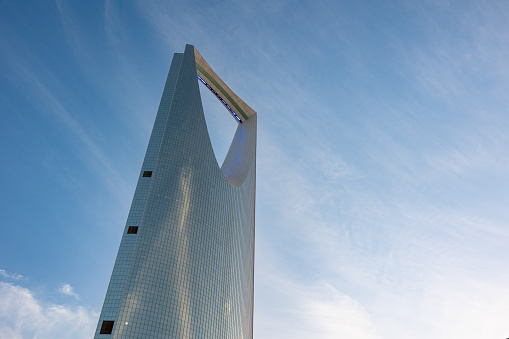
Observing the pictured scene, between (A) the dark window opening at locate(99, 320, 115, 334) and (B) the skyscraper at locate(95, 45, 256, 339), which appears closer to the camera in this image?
(A) the dark window opening at locate(99, 320, 115, 334)

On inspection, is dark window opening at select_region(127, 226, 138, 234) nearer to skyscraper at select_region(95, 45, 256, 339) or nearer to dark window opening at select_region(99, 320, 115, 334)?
skyscraper at select_region(95, 45, 256, 339)

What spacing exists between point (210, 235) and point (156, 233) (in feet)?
31.7

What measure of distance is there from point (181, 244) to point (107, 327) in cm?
1226

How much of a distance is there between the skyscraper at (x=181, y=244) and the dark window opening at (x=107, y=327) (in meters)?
0.09

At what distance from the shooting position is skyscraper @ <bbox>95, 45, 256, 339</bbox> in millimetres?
40406

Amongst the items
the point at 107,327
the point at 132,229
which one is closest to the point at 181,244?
the point at 132,229

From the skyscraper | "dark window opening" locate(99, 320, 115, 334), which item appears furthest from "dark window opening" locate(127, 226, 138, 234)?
"dark window opening" locate(99, 320, 115, 334)

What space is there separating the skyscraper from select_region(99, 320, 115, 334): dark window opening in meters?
0.09

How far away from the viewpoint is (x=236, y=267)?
61.1 meters

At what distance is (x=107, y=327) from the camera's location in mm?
38062

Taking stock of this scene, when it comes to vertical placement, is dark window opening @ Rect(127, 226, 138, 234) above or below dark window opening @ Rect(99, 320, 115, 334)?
above

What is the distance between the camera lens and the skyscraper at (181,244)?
40.4 meters

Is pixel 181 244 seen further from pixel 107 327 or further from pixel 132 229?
pixel 107 327

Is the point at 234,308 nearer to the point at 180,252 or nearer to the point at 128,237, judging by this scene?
the point at 180,252
